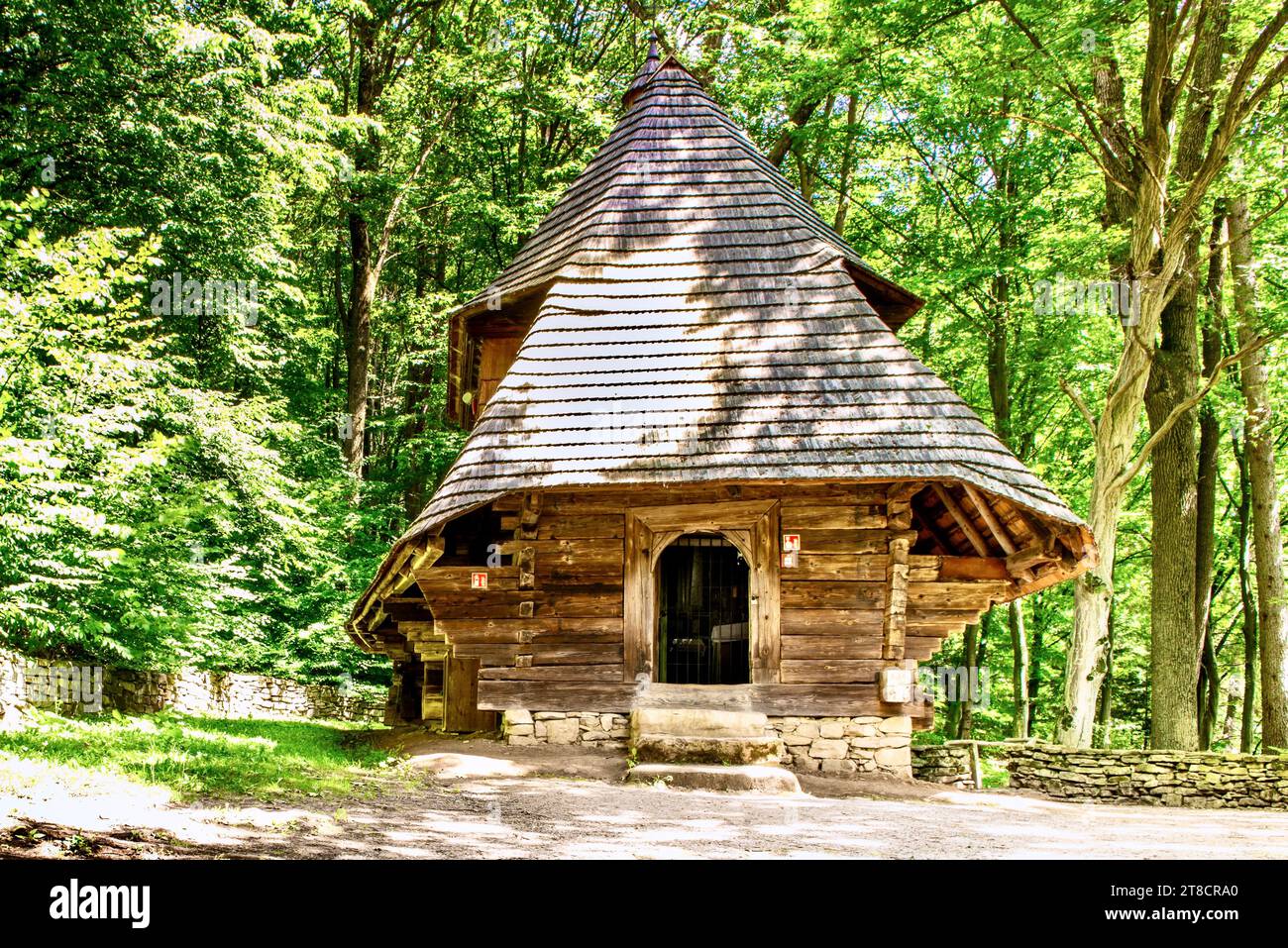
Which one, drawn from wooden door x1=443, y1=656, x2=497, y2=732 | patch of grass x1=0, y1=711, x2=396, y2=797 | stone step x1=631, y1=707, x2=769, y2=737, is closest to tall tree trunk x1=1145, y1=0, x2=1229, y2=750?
stone step x1=631, y1=707, x2=769, y2=737

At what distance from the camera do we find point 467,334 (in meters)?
13.4

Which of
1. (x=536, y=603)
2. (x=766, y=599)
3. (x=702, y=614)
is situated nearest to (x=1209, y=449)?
(x=702, y=614)

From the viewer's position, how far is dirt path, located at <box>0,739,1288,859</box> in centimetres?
463

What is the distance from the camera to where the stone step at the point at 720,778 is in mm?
8344

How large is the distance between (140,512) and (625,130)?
325 inches

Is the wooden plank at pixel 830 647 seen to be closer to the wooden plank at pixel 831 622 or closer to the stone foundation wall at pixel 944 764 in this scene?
the wooden plank at pixel 831 622

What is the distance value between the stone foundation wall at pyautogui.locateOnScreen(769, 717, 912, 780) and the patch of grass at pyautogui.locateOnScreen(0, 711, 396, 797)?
4.08 meters

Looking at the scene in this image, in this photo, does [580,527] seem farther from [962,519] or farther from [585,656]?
[962,519]

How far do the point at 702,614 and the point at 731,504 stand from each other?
4389mm

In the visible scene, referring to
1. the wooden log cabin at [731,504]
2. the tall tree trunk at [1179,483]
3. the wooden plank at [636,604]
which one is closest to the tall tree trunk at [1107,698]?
the tall tree trunk at [1179,483]

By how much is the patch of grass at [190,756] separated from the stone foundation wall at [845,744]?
4.08 m

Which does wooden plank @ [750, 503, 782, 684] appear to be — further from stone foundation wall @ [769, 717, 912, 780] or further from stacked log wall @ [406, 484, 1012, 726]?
stone foundation wall @ [769, 717, 912, 780]

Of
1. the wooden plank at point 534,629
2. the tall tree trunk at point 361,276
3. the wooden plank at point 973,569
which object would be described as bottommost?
the wooden plank at point 534,629

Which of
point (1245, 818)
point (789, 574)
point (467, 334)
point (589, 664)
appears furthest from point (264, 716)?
point (1245, 818)
